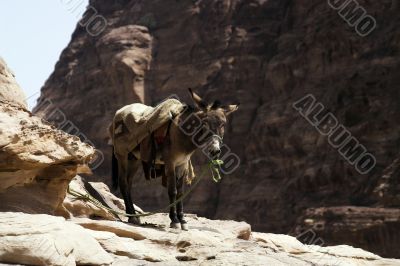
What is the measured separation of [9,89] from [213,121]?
3.84m

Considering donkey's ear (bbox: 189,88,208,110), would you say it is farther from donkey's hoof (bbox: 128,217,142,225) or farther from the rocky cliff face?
the rocky cliff face

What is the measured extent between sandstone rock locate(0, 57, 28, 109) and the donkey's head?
320cm

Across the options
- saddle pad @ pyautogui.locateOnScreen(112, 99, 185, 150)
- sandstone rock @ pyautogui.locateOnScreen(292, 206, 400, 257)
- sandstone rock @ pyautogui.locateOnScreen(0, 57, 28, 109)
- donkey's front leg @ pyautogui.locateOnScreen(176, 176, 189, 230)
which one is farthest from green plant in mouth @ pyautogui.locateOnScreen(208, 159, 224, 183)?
sandstone rock @ pyautogui.locateOnScreen(292, 206, 400, 257)

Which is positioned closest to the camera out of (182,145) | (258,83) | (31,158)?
(31,158)

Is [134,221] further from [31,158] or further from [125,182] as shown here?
[31,158]

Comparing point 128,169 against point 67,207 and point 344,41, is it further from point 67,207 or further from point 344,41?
point 344,41

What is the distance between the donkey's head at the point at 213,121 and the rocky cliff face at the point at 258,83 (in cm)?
2922

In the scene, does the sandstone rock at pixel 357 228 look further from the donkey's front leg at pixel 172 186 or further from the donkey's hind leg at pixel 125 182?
the donkey's front leg at pixel 172 186

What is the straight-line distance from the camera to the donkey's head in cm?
1140

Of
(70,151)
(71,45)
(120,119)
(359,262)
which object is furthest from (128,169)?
(71,45)

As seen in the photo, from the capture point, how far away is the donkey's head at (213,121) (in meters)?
11.4

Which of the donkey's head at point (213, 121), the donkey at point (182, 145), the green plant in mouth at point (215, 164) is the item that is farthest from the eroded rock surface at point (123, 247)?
the donkey's head at point (213, 121)

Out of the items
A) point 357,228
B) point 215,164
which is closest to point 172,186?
point 215,164

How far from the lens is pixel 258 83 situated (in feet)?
202
